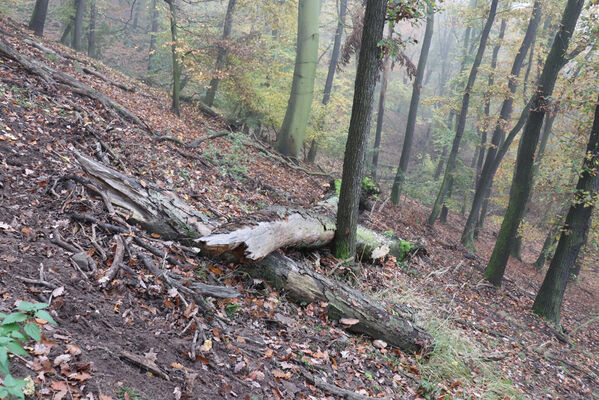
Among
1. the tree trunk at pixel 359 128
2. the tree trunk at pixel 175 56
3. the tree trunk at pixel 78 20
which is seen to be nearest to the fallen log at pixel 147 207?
the tree trunk at pixel 359 128

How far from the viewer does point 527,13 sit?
14.1 meters

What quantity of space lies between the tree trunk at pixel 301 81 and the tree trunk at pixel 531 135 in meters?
7.00

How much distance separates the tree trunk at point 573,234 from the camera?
8.27 m

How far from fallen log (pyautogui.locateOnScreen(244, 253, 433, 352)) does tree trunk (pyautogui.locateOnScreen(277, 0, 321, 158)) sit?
8593 millimetres

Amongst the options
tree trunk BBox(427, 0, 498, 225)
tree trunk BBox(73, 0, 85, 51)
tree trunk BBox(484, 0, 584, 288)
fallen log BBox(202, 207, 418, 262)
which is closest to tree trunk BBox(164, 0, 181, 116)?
fallen log BBox(202, 207, 418, 262)

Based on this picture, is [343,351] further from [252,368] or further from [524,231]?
[524,231]

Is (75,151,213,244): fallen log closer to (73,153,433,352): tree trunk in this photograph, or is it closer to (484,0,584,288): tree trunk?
(73,153,433,352): tree trunk

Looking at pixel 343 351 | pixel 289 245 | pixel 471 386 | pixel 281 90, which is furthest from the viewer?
pixel 281 90

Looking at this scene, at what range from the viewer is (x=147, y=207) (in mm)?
4918

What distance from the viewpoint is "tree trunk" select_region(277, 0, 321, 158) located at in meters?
13.0

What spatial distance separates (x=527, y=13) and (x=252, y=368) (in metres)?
16.4

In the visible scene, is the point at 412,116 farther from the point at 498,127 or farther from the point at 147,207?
the point at 147,207

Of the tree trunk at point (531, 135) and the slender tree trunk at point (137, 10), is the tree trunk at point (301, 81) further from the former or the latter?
the slender tree trunk at point (137, 10)

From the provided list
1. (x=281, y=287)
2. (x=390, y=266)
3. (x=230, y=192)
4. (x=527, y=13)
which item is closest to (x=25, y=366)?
(x=281, y=287)
